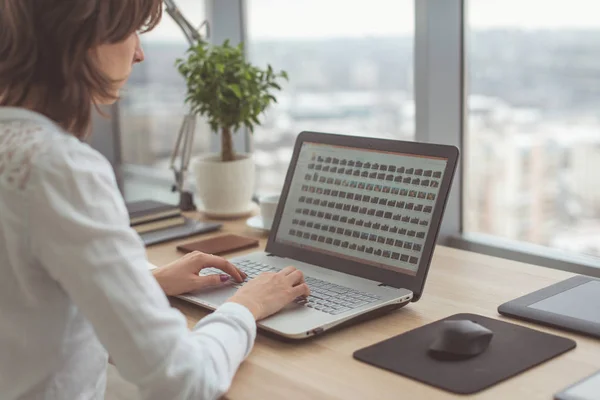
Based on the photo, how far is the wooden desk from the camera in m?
1.04

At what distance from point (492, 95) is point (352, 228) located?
2.13ft

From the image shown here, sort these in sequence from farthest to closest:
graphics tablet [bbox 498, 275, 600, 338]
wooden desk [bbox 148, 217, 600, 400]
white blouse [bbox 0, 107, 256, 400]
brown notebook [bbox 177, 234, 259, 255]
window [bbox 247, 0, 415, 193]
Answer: window [bbox 247, 0, 415, 193], brown notebook [bbox 177, 234, 259, 255], graphics tablet [bbox 498, 275, 600, 338], wooden desk [bbox 148, 217, 600, 400], white blouse [bbox 0, 107, 256, 400]

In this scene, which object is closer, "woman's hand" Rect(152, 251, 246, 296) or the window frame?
"woman's hand" Rect(152, 251, 246, 296)

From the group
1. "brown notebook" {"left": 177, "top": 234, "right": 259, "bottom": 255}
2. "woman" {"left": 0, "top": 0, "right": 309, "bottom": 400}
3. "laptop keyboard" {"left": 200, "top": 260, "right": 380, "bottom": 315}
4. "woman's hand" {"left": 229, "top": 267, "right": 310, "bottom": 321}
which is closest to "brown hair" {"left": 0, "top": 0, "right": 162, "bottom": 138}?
"woman" {"left": 0, "top": 0, "right": 309, "bottom": 400}

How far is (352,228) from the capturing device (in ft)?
4.88

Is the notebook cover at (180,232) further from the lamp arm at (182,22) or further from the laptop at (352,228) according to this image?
the lamp arm at (182,22)

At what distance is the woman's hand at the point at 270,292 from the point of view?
48.8 inches

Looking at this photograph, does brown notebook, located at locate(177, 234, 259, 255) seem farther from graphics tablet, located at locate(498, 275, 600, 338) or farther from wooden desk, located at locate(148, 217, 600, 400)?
graphics tablet, located at locate(498, 275, 600, 338)

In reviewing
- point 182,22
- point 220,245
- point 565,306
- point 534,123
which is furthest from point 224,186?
point 565,306

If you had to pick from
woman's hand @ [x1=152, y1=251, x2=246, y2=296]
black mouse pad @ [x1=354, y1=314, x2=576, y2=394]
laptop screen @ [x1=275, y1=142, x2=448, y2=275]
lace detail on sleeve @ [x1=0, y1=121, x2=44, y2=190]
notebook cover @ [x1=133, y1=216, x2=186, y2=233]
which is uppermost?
lace detail on sleeve @ [x1=0, y1=121, x2=44, y2=190]

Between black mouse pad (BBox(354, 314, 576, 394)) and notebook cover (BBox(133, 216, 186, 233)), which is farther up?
notebook cover (BBox(133, 216, 186, 233))

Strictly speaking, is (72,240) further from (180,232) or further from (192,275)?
(180,232)

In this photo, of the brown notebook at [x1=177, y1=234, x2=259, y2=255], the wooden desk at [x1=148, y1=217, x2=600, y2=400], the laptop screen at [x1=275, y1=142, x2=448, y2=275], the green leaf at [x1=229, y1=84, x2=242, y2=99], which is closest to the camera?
the wooden desk at [x1=148, y1=217, x2=600, y2=400]

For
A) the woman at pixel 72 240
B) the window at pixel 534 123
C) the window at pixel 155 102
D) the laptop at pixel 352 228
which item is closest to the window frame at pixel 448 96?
the window at pixel 534 123
